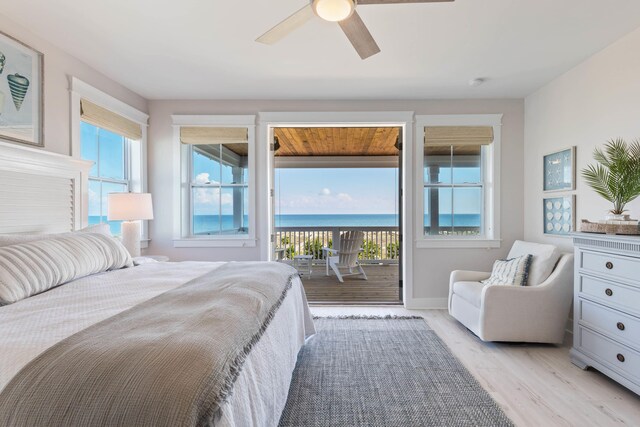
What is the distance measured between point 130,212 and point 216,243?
1043mm

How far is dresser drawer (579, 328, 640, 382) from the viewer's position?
1902 millimetres

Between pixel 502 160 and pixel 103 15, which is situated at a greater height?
pixel 103 15

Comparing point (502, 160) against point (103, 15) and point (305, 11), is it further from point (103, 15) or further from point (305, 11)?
point (103, 15)

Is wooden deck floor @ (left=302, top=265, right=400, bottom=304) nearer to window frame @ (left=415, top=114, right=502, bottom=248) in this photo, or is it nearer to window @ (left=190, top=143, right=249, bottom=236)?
window frame @ (left=415, top=114, right=502, bottom=248)

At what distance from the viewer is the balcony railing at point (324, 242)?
689 cm

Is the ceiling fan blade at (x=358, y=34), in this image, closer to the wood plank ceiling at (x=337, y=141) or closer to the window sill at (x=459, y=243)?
the window sill at (x=459, y=243)

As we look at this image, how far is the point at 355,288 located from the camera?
500 cm

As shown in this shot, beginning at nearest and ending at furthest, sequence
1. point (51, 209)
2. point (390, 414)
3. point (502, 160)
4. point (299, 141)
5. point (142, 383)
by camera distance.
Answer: point (142, 383) → point (390, 414) → point (51, 209) → point (502, 160) → point (299, 141)

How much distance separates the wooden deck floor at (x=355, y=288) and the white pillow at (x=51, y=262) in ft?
8.19

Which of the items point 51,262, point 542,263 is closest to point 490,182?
point 542,263

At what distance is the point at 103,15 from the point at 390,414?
312cm

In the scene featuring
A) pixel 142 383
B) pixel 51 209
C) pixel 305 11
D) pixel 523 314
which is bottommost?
pixel 523 314

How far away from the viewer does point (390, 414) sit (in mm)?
1807

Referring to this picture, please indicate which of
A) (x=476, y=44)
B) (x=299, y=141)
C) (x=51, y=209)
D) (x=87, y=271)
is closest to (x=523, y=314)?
(x=476, y=44)
